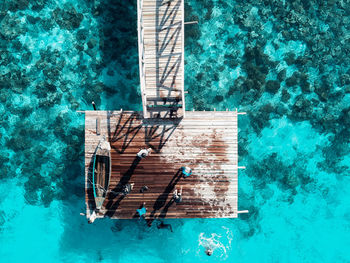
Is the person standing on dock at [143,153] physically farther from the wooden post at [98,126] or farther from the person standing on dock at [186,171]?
the wooden post at [98,126]

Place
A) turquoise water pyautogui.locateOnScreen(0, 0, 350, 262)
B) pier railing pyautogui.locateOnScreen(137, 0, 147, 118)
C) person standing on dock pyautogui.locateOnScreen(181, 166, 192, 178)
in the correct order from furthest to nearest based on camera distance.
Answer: turquoise water pyautogui.locateOnScreen(0, 0, 350, 262), person standing on dock pyautogui.locateOnScreen(181, 166, 192, 178), pier railing pyautogui.locateOnScreen(137, 0, 147, 118)

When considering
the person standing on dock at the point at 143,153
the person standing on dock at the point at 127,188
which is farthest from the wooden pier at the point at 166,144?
the person standing on dock at the point at 143,153

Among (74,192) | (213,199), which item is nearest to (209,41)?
(213,199)

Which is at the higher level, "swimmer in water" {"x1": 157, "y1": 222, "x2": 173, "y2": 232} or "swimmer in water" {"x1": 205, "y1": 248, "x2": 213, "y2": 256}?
"swimmer in water" {"x1": 157, "y1": 222, "x2": 173, "y2": 232}

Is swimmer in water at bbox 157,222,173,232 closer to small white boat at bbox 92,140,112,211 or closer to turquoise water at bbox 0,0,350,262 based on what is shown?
turquoise water at bbox 0,0,350,262

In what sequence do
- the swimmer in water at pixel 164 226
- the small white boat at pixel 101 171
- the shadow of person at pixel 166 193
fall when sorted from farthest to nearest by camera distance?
the swimmer in water at pixel 164 226 < the shadow of person at pixel 166 193 < the small white boat at pixel 101 171

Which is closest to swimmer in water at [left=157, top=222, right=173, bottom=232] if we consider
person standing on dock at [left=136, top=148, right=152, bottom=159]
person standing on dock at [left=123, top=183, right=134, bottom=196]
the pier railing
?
person standing on dock at [left=123, top=183, right=134, bottom=196]

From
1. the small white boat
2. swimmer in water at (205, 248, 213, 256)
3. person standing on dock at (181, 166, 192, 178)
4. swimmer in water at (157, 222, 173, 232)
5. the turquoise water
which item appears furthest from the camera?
the turquoise water
